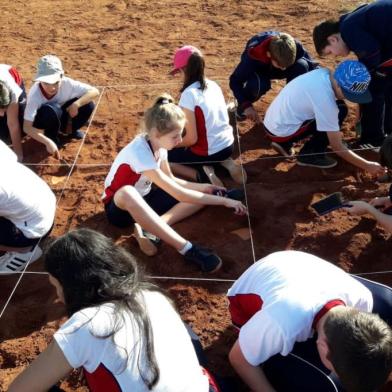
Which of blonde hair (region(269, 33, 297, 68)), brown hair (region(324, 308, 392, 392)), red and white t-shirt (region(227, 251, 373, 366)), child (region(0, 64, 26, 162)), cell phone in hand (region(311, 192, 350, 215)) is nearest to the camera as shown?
brown hair (region(324, 308, 392, 392))

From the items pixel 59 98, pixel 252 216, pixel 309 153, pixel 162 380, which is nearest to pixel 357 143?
pixel 309 153

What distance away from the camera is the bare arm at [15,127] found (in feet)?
13.4

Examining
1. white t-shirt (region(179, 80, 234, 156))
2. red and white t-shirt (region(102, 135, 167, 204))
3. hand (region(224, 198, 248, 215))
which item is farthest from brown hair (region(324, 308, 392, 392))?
white t-shirt (region(179, 80, 234, 156))

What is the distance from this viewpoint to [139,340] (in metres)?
1.75

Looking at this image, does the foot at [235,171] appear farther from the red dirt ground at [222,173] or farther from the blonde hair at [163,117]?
the blonde hair at [163,117]

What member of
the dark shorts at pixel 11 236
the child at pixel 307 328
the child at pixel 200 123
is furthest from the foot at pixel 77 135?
the child at pixel 307 328

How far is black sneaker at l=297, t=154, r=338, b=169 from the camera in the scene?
3.84 metres

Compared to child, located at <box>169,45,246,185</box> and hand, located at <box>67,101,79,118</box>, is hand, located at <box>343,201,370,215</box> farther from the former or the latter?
hand, located at <box>67,101,79,118</box>

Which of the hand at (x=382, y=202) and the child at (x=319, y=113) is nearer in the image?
the hand at (x=382, y=202)

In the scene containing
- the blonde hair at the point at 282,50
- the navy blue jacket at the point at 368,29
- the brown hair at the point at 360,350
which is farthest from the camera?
the blonde hair at the point at 282,50

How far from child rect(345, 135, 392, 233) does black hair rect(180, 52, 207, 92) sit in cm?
131

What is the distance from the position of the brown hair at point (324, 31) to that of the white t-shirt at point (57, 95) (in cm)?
190

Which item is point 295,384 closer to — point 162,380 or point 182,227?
point 162,380

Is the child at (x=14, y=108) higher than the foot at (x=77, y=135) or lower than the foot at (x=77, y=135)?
higher
